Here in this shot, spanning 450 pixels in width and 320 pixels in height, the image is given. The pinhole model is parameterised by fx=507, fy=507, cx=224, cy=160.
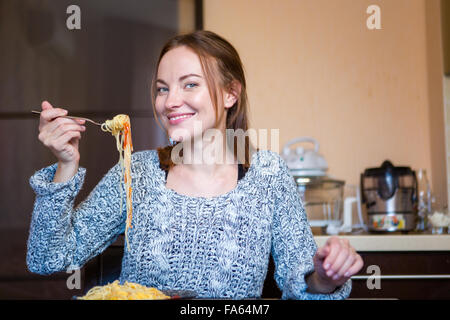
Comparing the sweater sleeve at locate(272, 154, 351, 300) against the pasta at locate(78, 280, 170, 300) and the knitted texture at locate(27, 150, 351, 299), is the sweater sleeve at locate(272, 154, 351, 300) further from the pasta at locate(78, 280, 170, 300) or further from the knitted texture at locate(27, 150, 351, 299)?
the pasta at locate(78, 280, 170, 300)

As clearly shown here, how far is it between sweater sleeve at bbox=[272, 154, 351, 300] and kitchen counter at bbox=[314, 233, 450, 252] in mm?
596

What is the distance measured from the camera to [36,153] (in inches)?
94.4

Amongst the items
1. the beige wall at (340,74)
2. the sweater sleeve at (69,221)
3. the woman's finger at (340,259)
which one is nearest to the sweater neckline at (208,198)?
the sweater sleeve at (69,221)

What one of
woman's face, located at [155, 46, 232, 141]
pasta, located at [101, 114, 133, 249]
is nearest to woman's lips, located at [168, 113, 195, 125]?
woman's face, located at [155, 46, 232, 141]

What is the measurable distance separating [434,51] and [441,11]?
0.19 metres

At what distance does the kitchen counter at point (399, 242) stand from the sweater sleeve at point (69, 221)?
0.86 meters

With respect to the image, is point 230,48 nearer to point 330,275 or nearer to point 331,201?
point 330,275

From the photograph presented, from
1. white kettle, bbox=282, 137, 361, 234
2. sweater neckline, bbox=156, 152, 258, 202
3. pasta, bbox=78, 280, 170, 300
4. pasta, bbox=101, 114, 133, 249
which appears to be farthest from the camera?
white kettle, bbox=282, 137, 361, 234

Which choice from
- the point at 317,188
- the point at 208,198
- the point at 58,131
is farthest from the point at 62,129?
the point at 317,188

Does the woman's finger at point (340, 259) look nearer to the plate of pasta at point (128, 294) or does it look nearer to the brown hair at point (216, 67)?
the plate of pasta at point (128, 294)

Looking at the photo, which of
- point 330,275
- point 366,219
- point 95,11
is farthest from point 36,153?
point 330,275

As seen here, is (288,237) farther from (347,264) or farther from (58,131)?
(58,131)

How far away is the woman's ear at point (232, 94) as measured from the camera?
1328 millimetres

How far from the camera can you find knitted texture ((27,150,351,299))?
3.58 feet
